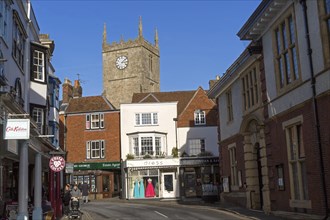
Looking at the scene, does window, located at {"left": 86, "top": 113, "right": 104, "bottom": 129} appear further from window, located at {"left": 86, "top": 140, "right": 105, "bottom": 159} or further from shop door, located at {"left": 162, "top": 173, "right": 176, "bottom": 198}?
shop door, located at {"left": 162, "top": 173, "right": 176, "bottom": 198}

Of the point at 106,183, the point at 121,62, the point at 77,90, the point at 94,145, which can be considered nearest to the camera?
the point at 106,183

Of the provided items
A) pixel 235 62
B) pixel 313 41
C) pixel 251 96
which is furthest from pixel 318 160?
pixel 235 62

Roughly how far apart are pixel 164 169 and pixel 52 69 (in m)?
17.6

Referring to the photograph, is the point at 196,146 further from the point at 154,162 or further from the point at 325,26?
the point at 325,26

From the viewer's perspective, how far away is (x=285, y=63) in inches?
708

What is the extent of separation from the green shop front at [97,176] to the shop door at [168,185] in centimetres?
511

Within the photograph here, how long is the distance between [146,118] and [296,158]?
29.7 m

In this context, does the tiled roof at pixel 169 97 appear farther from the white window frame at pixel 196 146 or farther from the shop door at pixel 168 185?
the shop door at pixel 168 185

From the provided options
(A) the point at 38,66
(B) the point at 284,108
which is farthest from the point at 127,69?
(B) the point at 284,108

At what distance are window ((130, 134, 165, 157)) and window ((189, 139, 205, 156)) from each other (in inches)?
116

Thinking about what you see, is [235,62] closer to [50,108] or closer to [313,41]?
[313,41]

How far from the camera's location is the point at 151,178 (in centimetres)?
4431

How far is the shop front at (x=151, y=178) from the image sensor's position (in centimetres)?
4344

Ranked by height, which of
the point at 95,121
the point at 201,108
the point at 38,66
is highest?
the point at 201,108
